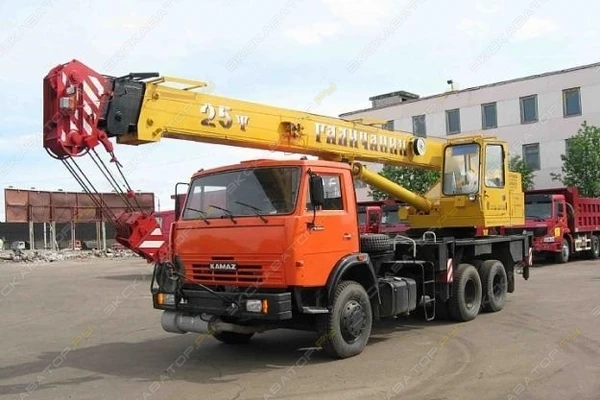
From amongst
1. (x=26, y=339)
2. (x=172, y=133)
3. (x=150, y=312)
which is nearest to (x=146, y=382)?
(x=172, y=133)

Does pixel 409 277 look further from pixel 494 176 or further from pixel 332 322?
pixel 494 176

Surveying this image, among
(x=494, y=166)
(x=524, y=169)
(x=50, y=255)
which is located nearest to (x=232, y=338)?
(x=494, y=166)

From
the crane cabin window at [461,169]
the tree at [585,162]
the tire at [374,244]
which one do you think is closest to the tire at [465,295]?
the crane cabin window at [461,169]

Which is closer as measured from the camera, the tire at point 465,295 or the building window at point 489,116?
the tire at point 465,295

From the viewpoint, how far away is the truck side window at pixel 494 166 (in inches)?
474

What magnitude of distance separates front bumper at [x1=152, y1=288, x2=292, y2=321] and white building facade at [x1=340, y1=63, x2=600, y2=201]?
1205 inches

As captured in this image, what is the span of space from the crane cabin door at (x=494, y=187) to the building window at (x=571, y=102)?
30227mm

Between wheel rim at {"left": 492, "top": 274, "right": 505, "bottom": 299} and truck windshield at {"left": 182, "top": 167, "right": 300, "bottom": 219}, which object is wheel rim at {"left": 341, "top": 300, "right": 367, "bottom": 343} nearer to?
truck windshield at {"left": 182, "top": 167, "right": 300, "bottom": 219}

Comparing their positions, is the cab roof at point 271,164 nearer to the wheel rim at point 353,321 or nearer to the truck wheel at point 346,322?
the truck wheel at point 346,322

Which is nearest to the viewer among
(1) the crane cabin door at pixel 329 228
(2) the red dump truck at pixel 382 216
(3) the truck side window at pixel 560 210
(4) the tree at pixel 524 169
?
(1) the crane cabin door at pixel 329 228

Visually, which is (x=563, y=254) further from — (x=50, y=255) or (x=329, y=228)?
(x=50, y=255)

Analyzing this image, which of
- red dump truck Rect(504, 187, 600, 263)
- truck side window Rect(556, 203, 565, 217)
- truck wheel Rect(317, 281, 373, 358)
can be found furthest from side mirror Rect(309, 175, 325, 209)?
truck side window Rect(556, 203, 565, 217)

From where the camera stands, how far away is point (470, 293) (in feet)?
35.7

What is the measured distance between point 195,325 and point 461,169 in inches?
268
